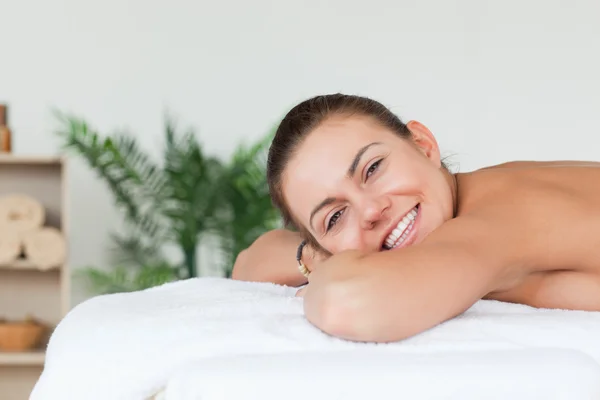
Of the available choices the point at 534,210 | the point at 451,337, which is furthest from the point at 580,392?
the point at 534,210

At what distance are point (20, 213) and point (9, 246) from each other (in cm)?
15

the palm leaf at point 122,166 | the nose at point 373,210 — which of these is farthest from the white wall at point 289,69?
the nose at point 373,210

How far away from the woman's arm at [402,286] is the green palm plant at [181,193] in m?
2.74

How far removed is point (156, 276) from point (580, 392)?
10.1 feet

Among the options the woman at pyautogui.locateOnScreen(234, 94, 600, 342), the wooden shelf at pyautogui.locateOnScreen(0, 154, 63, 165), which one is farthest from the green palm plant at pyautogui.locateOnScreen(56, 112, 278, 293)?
the woman at pyautogui.locateOnScreen(234, 94, 600, 342)

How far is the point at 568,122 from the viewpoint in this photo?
4.39 meters

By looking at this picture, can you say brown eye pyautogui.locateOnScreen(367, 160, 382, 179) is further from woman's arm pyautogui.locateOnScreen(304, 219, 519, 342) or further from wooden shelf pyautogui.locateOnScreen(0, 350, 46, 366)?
wooden shelf pyautogui.locateOnScreen(0, 350, 46, 366)

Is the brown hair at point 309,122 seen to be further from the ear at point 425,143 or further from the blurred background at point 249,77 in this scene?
the blurred background at point 249,77

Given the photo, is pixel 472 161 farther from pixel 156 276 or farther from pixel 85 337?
pixel 85 337

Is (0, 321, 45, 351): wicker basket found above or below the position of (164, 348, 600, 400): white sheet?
below

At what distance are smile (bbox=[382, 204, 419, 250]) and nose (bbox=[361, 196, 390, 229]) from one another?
4 cm

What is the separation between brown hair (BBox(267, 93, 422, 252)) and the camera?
1.51 metres

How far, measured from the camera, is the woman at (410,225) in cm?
105

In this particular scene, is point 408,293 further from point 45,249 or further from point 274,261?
point 45,249
